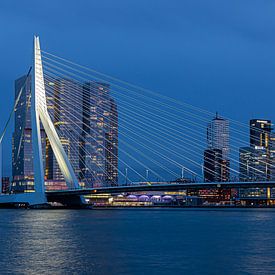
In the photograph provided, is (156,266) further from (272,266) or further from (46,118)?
(46,118)

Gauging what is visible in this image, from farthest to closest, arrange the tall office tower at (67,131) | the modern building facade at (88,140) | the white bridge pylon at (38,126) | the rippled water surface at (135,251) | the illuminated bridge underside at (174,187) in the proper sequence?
the modern building facade at (88,140) < the tall office tower at (67,131) < the illuminated bridge underside at (174,187) < the white bridge pylon at (38,126) < the rippled water surface at (135,251)

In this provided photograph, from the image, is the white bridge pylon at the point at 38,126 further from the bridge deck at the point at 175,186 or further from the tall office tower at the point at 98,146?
the tall office tower at the point at 98,146

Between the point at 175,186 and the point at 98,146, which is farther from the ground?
the point at 98,146

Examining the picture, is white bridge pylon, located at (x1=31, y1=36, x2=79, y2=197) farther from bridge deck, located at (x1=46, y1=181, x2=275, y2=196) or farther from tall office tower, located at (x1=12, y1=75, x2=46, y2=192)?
tall office tower, located at (x1=12, y1=75, x2=46, y2=192)

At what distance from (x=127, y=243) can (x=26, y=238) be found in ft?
14.4

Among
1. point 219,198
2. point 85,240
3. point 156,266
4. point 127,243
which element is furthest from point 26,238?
point 219,198

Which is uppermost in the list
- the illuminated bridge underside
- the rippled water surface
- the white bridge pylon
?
the white bridge pylon

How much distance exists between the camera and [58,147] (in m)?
50.7

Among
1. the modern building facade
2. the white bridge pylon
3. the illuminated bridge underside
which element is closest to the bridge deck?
the illuminated bridge underside

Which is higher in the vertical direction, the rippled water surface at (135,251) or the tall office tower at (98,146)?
the tall office tower at (98,146)

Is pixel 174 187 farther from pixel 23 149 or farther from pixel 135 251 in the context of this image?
pixel 23 149

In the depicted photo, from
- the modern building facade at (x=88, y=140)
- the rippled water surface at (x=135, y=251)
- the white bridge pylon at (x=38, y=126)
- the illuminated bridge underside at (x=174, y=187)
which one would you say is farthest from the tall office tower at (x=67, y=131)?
the rippled water surface at (x=135, y=251)

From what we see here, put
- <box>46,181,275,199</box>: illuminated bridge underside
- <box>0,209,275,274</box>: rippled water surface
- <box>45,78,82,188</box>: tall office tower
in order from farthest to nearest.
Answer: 1. <box>45,78,82,188</box>: tall office tower
2. <box>46,181,275,199</box>: illuminated bridge underside
3. <box>0,209,275,274</box>: rippled water surface

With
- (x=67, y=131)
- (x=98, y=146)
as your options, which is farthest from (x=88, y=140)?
(x=67, y=131)
